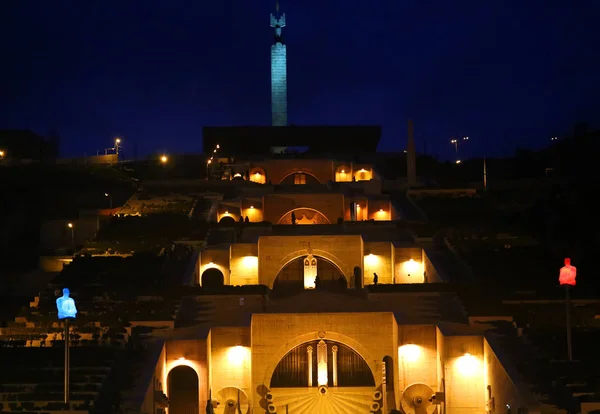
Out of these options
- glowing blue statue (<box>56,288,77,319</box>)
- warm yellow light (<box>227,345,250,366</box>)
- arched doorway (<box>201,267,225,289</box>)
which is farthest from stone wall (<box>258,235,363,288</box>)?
glowing blue statue (<box>56,288,77,319</box>)

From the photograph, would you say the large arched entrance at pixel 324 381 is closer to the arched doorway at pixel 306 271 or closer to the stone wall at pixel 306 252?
the arched doorway at pixel 306 271

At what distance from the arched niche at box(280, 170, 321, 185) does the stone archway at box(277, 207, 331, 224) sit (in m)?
12.6

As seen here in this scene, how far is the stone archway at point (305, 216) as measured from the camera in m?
51.2

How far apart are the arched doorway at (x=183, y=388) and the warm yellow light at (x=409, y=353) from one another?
20.8 ft

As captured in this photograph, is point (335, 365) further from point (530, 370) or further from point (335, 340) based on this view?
point (530, 370)

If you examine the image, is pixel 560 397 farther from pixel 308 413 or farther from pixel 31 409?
pixel 31 409

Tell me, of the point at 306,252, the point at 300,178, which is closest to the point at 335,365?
the point at 306,252

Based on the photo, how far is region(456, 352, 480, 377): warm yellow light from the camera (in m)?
27.6

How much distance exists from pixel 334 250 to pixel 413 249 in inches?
132

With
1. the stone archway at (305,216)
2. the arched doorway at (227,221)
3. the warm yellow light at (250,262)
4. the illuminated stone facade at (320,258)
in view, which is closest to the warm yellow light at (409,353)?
the illuminated stone facade at (320,258)

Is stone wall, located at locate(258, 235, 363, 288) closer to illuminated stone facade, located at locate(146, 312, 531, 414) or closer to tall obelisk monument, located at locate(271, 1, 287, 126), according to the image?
illuminated stone facade, located at locate(146, 312, 531, 414)

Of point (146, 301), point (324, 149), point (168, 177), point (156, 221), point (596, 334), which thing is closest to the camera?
point (596, 334)

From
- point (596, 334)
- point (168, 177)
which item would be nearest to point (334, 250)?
point (596, 334)

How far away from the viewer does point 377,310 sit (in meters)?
30.2
